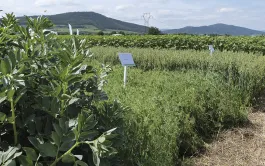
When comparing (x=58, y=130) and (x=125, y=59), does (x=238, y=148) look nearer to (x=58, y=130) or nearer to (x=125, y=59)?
(x=125, y=59)

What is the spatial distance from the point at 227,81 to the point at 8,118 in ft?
17.0

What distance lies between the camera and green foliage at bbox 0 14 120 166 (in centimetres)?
93

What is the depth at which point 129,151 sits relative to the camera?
2.48m

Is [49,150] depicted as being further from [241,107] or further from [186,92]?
[241,107]

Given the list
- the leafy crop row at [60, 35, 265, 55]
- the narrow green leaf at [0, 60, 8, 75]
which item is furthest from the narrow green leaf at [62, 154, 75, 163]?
the leafy crop row at [60, 35, 265, 55]

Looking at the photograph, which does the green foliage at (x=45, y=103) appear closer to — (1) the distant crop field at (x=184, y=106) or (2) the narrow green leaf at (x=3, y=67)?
(2) the narrow green leaf at (x=3, y=67)

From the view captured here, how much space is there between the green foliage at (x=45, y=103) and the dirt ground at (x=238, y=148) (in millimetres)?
2619

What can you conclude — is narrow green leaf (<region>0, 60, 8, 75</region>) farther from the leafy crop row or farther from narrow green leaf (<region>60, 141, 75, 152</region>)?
the leafy crop row

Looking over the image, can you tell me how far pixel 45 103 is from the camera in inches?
41.5

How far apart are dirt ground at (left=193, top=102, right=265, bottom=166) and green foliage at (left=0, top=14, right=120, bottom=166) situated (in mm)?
2619

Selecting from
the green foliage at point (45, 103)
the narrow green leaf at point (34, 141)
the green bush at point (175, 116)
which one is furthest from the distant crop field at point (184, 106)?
the narrow green leaf at point (34, 141)

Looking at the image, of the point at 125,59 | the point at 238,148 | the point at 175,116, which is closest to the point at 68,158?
the point at 175,116

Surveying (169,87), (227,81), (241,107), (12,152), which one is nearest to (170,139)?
(169,87)

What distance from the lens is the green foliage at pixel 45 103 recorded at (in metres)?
0.93
